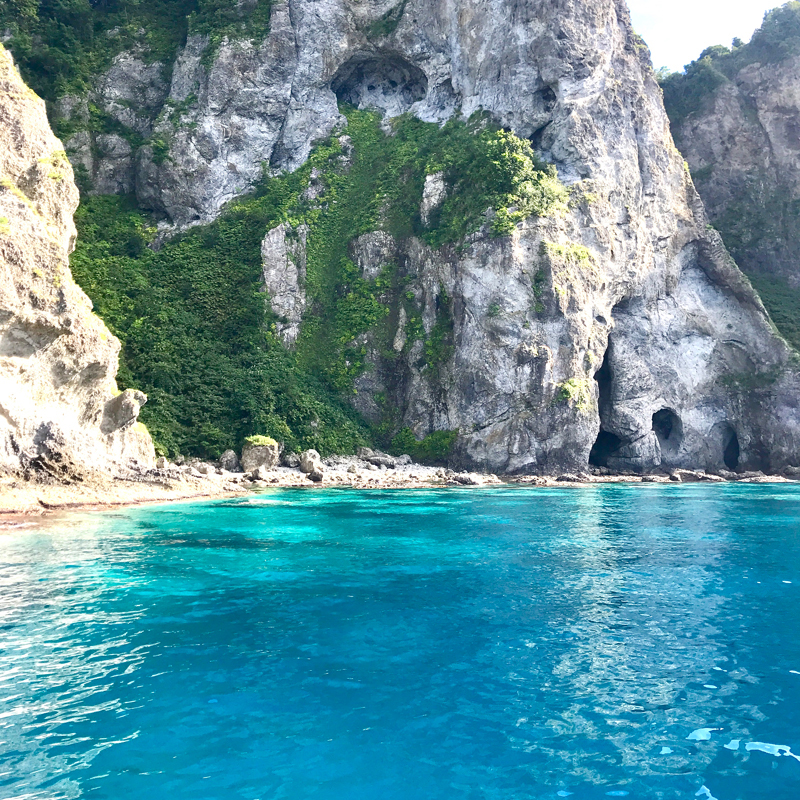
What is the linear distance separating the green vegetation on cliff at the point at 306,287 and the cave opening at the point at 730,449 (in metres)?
21.7

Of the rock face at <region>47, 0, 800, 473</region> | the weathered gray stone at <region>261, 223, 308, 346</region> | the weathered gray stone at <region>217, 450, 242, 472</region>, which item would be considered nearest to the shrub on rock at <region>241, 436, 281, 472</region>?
the weathered gray stone at <region>217, 450, 242, 472</region>

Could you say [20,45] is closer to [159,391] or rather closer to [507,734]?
[159,391]

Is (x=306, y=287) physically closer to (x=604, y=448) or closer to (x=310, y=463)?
(x=310, y=463)

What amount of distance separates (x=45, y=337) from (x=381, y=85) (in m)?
40.2

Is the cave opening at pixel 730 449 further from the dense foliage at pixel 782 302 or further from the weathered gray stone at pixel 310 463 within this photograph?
the weathered gray stone at pixel 310 463

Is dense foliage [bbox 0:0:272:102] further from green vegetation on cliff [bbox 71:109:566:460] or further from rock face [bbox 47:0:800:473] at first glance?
green vegetation on cliff [bbox 71:109:566:460]

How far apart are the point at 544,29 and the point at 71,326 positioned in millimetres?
38311

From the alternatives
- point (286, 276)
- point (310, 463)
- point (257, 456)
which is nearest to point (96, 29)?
point (286, 276)

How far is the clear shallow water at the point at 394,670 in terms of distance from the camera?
5.19 m

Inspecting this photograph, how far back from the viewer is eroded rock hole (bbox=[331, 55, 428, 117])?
166ft

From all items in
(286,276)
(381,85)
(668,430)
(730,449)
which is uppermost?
(381,85)

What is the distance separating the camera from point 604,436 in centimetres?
4409

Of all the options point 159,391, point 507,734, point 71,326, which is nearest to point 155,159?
point 159,391

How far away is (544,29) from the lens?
4341cm
